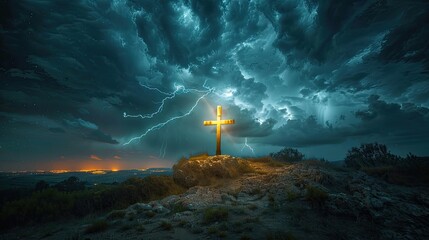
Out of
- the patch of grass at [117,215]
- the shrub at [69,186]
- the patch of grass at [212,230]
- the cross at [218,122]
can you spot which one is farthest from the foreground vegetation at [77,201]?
the shrub at [69,186]

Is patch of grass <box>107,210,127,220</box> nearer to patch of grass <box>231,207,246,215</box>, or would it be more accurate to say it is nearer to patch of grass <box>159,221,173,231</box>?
patch of grass <box>159,221,173,231</box>

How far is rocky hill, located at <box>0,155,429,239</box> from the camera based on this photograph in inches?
234

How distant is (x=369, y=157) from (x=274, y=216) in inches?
878

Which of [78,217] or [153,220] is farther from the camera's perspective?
[78,217]

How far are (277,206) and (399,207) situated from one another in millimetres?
4491

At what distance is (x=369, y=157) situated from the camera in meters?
23.2

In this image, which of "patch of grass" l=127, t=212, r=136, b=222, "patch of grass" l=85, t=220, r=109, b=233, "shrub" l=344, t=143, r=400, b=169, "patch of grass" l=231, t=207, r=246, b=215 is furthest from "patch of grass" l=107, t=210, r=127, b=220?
"shrub" l=344, t=143, r=400, b=169

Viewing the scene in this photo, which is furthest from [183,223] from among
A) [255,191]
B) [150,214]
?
[255,191]

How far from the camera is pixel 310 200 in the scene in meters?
7.82

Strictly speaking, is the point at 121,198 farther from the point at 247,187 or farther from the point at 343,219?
the point at 343,219

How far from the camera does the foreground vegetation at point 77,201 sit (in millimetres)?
10117

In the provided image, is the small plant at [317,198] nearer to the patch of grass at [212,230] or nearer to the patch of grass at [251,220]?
the patch of grass at [251,220]

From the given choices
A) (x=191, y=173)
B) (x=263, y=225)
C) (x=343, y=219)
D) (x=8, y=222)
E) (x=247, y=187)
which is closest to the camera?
(x=263, y=225)

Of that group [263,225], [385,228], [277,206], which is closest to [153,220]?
[263,225]
